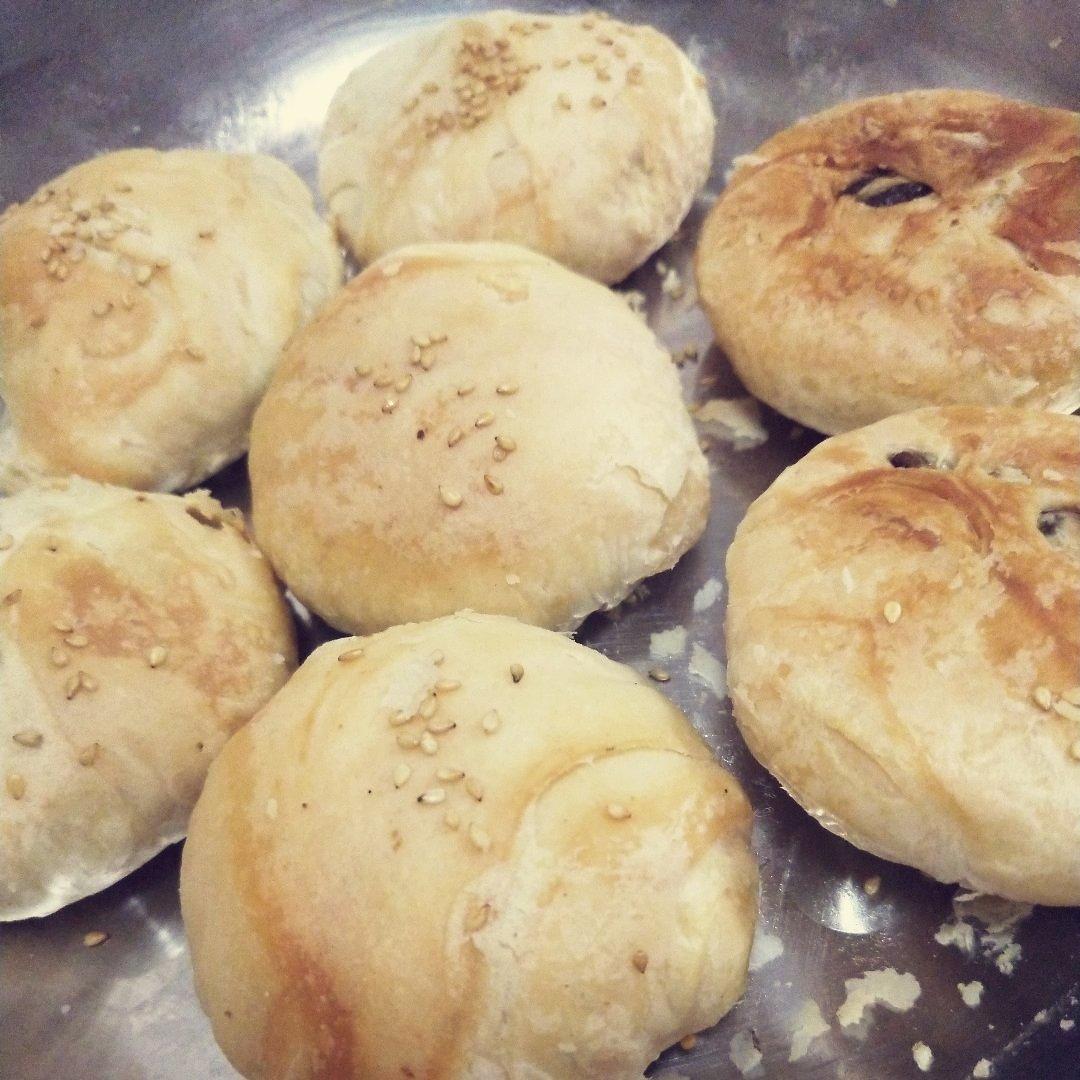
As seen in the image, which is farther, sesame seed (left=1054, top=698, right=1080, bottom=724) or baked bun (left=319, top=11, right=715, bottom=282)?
baked bun (left=319, top=11, right=715, bottom=282)

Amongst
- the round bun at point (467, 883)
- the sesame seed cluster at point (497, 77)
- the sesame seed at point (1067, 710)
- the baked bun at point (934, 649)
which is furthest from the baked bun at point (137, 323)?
the sesame seed at point (1067, 710)

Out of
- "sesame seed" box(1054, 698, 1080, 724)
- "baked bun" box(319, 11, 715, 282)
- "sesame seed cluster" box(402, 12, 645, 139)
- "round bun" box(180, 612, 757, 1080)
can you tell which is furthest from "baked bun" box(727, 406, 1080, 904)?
"sesame seed cluster" box(402, 12, 645, 139)

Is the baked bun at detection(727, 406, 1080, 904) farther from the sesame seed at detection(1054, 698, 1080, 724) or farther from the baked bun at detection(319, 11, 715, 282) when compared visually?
the baked bun at detection(319, 11, 715, 282)

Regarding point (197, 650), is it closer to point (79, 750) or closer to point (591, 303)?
point (79, 750)

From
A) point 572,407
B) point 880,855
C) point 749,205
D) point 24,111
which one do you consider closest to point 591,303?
point 572,407

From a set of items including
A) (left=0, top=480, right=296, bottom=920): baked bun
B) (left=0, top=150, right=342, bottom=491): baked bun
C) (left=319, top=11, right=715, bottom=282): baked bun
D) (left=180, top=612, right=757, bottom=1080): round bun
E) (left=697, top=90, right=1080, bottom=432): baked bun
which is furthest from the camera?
(left=319, top=11, right=715, bottom=282): baked bun

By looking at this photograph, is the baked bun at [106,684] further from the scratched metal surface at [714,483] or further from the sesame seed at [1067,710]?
the sesame seed at [1067,710]
